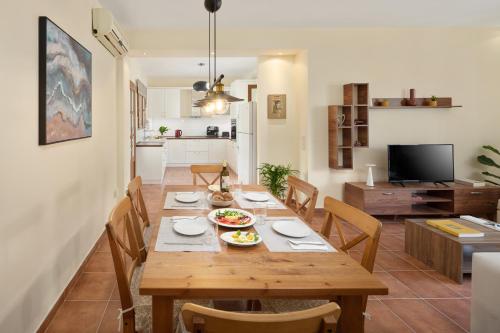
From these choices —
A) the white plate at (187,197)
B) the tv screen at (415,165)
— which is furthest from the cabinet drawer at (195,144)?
the white plate at (187,197)

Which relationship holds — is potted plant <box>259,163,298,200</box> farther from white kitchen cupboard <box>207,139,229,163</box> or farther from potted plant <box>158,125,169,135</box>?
potted plant <box>158,125,169,135</box>

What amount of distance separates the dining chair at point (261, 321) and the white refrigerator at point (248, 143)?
5121 millimetres

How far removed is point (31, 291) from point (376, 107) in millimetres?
4392

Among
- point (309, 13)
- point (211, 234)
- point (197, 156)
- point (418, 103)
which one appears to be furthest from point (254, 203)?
point (197, 156)

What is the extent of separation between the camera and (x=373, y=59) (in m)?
4.95

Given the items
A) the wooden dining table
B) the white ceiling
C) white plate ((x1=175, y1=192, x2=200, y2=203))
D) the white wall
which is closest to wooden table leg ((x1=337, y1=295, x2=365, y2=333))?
the wooden dining table

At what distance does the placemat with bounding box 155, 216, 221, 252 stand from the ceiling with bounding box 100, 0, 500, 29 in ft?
9.51

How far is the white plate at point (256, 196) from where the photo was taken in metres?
2.64

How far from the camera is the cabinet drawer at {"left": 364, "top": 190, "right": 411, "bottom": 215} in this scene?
4547 millimetres

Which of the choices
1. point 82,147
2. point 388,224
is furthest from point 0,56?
point 388,224

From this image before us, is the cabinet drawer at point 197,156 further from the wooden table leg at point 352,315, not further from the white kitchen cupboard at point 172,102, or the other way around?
the wooden table leg at point 352,315

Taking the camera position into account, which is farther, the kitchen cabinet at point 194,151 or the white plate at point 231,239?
the kitchen cabinet at point 194,151

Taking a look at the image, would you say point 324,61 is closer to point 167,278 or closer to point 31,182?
point 31,182

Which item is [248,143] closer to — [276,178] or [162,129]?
[276,178]
